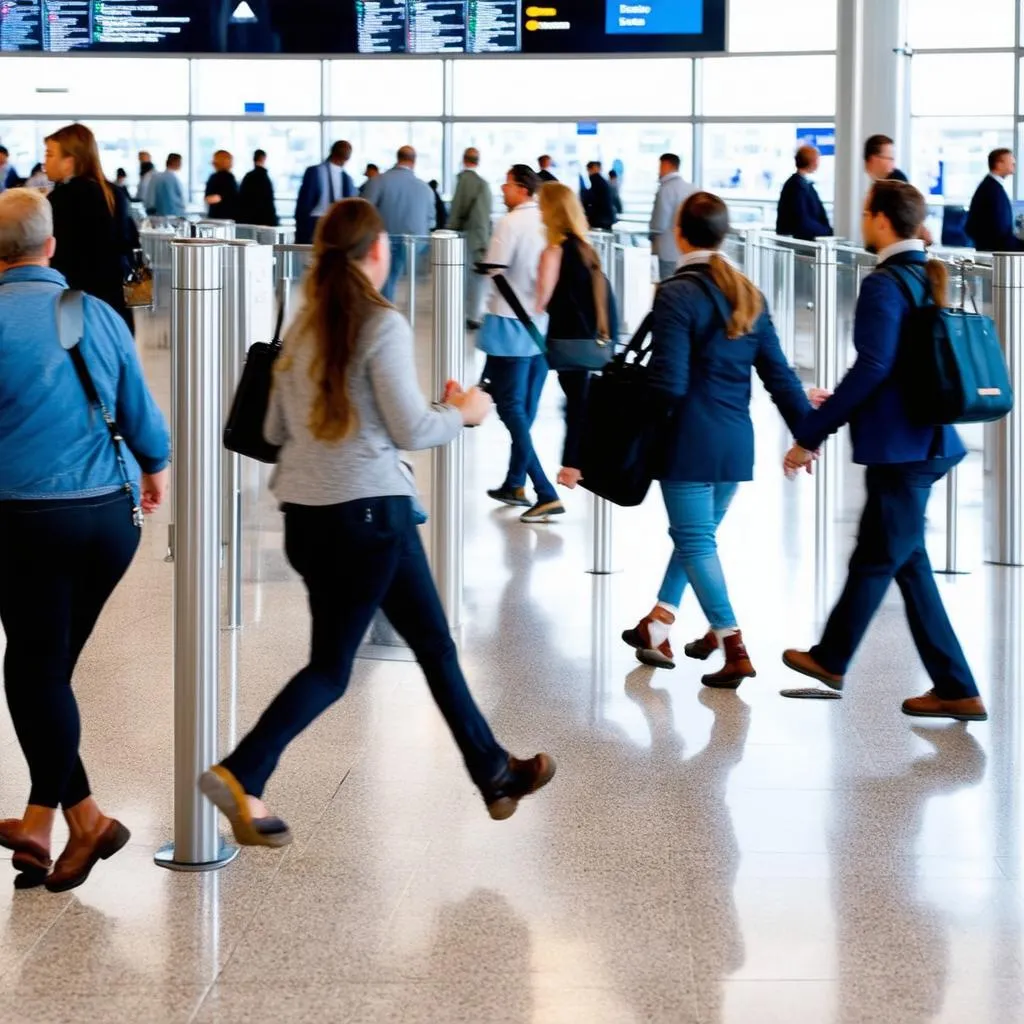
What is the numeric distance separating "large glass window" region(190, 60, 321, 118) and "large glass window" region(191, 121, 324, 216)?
0.62 feet

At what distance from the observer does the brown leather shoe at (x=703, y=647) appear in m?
6.12

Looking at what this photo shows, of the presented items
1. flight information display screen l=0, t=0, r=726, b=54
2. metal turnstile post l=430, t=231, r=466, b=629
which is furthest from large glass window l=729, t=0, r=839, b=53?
metal turnstile post l=430, t=231, r=466, b=629

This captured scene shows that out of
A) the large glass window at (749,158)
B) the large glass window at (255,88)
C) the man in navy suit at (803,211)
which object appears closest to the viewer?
the man in navy suit at (803,211)

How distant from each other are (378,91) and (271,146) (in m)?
1.74

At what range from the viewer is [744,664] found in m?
5.78

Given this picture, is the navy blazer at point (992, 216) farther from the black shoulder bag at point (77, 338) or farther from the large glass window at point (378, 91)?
the black shoulder bag at point (77, 338)

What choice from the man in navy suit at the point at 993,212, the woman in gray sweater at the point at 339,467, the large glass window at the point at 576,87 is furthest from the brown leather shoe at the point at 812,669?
the large glass window at the point at 576,87

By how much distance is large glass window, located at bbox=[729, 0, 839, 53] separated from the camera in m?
23.7

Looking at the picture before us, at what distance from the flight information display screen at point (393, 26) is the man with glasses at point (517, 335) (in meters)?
14.7

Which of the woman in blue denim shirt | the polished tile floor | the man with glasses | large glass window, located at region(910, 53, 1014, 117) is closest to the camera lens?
the polished tile floor

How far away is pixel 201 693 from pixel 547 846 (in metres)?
0.87

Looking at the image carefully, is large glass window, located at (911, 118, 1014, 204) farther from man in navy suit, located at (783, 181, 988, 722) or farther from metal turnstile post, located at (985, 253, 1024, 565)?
man in navy suit, located at (783, 181, 988, 722)

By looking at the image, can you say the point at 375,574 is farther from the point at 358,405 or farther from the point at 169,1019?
the point at 169,1019

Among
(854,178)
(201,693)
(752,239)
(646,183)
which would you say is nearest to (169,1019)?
(201,693)
